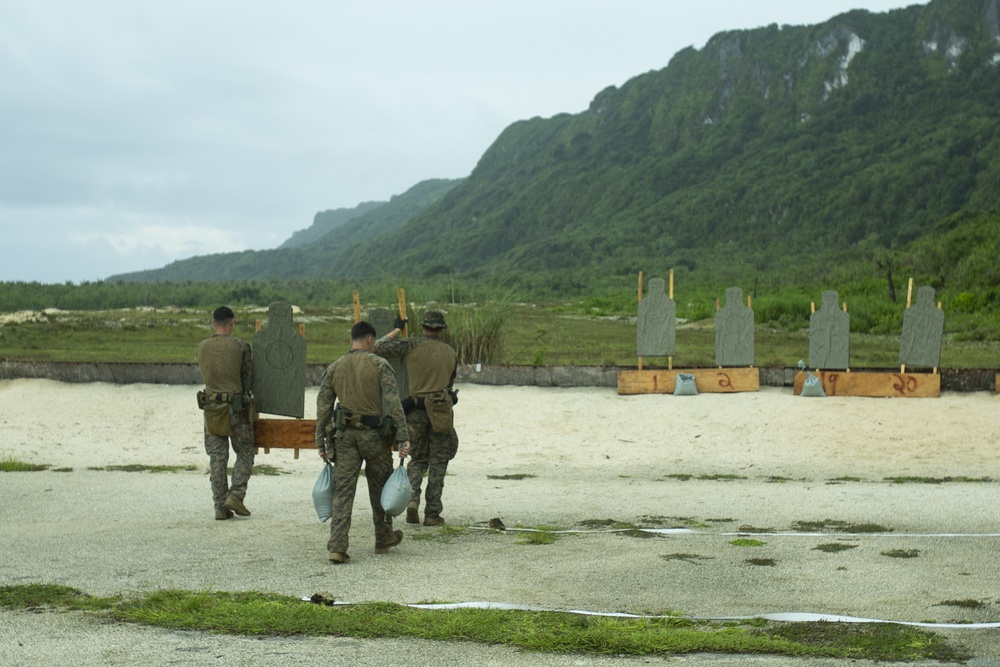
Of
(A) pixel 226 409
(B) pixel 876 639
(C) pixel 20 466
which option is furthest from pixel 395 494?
(C) pixel 20 466

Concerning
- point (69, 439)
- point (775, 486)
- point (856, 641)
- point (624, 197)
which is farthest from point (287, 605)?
point (624, 197)

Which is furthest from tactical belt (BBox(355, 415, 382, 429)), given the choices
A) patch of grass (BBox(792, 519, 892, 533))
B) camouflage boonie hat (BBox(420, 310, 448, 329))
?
patch of grass (BBox(792, 519, 892, 533))

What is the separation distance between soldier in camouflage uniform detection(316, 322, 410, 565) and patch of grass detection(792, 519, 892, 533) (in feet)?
12.5

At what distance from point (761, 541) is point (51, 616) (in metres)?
5.63

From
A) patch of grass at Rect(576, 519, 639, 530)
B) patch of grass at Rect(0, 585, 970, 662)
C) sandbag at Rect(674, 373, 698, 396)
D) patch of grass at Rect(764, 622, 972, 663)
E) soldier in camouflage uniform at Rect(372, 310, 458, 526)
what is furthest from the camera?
sandbag at Rect(674, 373, 698, 396)

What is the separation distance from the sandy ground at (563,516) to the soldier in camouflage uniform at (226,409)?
16.2 inches

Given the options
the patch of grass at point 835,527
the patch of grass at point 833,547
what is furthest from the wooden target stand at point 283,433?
the patch of grass at point 833,547

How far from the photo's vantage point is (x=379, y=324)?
1248cm

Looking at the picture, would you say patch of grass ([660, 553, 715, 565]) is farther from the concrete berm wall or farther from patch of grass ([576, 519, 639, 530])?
Result: the concrete berm wall

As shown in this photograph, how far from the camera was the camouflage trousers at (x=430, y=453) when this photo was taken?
10383 mm

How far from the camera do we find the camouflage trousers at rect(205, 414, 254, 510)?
10.6 m

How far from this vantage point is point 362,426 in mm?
8859

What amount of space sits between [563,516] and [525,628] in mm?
4654

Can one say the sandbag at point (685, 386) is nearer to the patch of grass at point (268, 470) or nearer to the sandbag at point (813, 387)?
the sandbag at point (813, 387)
